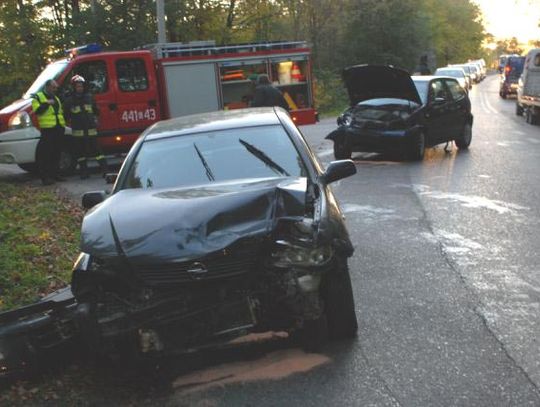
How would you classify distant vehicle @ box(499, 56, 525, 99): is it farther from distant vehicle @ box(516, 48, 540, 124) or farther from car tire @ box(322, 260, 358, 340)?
car tire @ box(322, 260, 358, 340)

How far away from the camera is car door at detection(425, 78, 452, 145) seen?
13.1 m

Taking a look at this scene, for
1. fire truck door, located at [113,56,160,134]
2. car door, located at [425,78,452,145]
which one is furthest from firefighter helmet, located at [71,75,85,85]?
car door, located at [425,78,452,145]

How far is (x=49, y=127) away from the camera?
1130 centimetres

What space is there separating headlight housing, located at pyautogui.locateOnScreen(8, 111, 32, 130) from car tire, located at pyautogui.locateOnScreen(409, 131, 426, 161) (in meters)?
7.28

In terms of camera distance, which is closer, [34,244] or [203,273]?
[203,273]

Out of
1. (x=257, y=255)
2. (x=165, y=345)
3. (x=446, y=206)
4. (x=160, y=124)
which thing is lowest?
(x=446, y=206)

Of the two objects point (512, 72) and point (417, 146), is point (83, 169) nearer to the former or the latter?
point (417, 146)

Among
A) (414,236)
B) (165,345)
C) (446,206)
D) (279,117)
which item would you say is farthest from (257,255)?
(446,206)

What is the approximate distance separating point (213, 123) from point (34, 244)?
2741 millimetres

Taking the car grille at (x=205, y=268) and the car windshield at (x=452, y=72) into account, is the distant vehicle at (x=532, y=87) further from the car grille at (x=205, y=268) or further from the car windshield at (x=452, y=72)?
the car grille at (x=205, y=268)

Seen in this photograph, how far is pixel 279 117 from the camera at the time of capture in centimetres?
554

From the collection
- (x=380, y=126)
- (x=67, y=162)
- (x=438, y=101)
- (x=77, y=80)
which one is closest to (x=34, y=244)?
(x=77, y=80)

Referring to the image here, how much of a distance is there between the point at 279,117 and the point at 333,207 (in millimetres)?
1393

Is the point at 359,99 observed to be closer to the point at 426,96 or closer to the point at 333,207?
the point at 426,96
